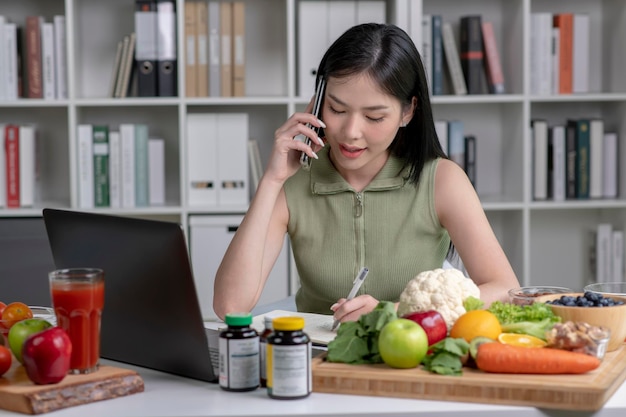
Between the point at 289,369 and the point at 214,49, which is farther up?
the point at 214,49

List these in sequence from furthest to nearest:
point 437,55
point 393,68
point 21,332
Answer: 1. point 437,55
2. point 393,68
3. point 21,332

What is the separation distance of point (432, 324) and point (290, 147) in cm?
75

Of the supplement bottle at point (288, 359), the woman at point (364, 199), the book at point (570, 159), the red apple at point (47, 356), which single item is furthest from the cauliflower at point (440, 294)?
the book at point (570, 159)

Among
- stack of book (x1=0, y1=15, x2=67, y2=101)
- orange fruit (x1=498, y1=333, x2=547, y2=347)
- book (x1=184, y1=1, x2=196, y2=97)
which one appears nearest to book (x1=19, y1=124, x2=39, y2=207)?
stack of book (x1=0, y1=15, x2=67, y2=101)

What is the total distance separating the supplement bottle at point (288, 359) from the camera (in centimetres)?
127

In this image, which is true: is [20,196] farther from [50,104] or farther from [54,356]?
[54,356]

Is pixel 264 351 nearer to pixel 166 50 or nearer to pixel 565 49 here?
pixel 166 50

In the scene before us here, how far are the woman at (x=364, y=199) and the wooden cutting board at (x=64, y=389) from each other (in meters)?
0.63

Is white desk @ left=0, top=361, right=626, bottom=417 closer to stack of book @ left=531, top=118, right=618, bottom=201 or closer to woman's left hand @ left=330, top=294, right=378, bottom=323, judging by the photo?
woman's left hand @ left=330, top=294, right=378, bottom=323

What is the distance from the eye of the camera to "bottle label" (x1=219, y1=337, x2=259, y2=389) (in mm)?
1316

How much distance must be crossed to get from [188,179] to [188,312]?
2112 millimetres

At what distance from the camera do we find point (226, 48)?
342cm

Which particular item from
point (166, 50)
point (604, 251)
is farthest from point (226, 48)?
point (604, 251)

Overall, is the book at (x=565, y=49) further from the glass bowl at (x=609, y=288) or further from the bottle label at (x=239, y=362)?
the bottle label at (x=239, y=362)
